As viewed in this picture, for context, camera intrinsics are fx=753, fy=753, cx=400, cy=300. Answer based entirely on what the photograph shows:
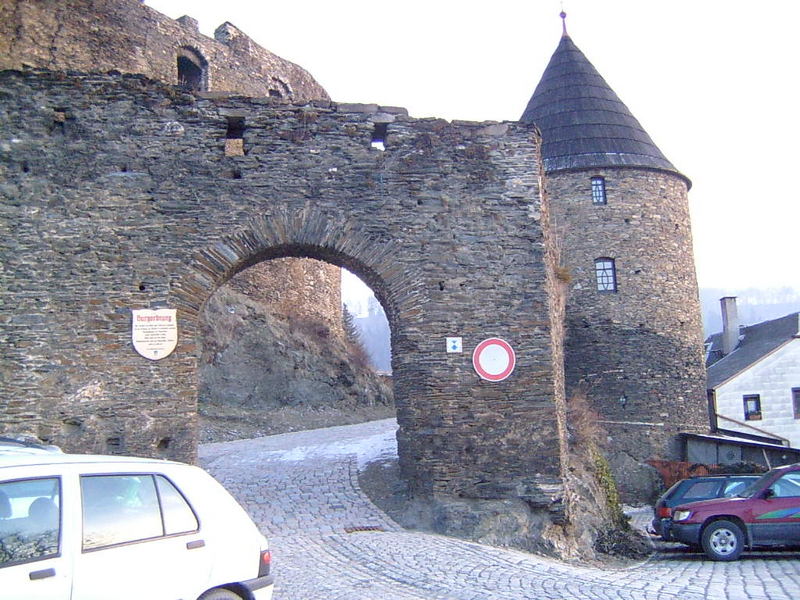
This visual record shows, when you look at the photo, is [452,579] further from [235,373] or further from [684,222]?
[684,222]

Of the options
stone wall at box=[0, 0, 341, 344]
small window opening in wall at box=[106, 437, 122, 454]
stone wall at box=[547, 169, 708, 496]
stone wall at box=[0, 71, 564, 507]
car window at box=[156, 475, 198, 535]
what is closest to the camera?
car window at box=[156, 475, 198, 535]

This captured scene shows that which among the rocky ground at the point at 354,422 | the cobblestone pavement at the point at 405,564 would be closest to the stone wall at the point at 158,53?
the rocky ground at the point at 354,422

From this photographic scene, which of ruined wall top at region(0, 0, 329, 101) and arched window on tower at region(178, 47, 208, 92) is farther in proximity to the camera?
arched window on tower at region(178, 47, 208, 92)

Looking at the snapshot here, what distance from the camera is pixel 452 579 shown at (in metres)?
7.64

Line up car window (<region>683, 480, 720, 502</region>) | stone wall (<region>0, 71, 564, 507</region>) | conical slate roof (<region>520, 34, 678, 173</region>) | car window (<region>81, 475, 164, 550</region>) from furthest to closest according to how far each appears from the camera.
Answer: conical slate roof (<region>520, 34, 678, 173</region>), car window (<region>683, 480, 720, 502</region>), stone wall (<region>0, 71, 564, 507</region>), car window (<region>81, 475, 164, 550</region>)

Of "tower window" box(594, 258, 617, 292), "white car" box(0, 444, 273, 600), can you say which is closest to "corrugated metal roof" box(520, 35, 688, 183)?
"tower window" box(594, 258, 617, 292)

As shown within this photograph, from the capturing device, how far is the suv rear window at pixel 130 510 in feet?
15.0

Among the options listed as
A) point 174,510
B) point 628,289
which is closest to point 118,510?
point 174,510

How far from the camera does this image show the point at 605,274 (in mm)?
24359

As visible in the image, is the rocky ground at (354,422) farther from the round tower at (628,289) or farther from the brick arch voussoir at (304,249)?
the round tower at (628,289)

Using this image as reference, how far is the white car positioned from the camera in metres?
4.23

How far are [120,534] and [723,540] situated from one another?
31.4ft

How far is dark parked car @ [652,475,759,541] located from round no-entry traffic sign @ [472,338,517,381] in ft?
16.1

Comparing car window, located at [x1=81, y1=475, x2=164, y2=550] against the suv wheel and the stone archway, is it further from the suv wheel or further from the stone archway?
the suv wheel
